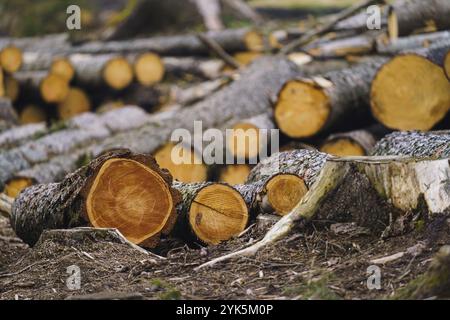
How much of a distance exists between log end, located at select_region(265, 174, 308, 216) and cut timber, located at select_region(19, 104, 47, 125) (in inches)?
324

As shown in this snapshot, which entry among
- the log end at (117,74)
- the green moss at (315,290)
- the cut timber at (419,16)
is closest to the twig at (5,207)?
the green moss at (315,290)

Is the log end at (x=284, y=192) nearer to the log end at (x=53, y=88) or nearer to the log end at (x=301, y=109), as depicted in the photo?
the log end at (x=301, y=109)

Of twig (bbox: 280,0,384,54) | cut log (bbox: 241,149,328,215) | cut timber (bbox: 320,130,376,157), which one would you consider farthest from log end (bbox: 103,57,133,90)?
cut log (bbox: 241,149,328,215)

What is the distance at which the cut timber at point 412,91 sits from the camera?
8141mm

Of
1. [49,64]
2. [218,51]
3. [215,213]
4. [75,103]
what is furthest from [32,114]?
[215,213]

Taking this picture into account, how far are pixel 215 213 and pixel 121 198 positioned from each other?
66 cm

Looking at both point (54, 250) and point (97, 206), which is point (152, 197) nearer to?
point (97, 206)

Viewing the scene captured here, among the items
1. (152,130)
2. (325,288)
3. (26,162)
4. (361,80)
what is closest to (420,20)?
(361,80)

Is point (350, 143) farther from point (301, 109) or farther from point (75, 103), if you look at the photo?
point (75, 103)

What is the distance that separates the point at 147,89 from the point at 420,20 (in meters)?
4.30

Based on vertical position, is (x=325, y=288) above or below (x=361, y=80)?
below

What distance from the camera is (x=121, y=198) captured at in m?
5.78

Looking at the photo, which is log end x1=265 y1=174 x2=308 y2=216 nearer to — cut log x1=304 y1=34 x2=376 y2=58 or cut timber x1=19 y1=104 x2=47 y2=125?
cut log x1=304 y1=34 x2=376 y2=58

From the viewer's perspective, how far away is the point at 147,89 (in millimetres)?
12789
